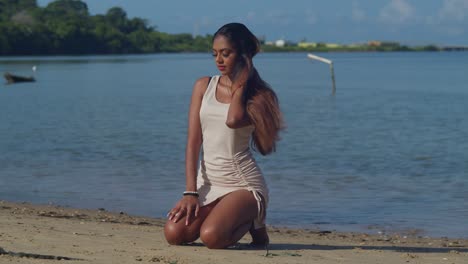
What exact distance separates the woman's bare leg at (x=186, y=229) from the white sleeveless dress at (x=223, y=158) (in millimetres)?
70

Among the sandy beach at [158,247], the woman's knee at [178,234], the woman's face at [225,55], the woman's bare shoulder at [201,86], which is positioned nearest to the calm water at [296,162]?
the sandy beach at [158,247]

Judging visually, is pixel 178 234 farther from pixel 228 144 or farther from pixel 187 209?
pixel 228 144

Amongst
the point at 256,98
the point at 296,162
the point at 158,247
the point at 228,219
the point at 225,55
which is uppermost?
the point at 225,55

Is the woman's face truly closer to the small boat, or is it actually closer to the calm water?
the calm water

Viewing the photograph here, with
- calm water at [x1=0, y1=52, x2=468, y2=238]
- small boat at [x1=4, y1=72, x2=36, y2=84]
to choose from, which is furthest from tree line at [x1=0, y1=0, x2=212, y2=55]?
calm water at [x1=0, y1=52, x2=468, y2=238]

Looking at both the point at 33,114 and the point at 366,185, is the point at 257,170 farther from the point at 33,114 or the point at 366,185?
the point at 33,114

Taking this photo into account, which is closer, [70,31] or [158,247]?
[158,247]

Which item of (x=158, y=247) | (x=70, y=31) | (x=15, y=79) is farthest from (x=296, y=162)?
(x=70, y=31)

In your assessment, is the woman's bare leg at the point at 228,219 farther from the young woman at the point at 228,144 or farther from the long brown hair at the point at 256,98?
the long brown hair at the point at 256,98

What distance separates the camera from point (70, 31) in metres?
147

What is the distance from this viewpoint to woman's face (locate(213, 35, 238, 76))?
7.13 m

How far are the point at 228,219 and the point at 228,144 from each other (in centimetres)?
55

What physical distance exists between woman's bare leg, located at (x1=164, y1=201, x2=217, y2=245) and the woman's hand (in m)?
0.03

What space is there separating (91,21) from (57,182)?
15002cm
